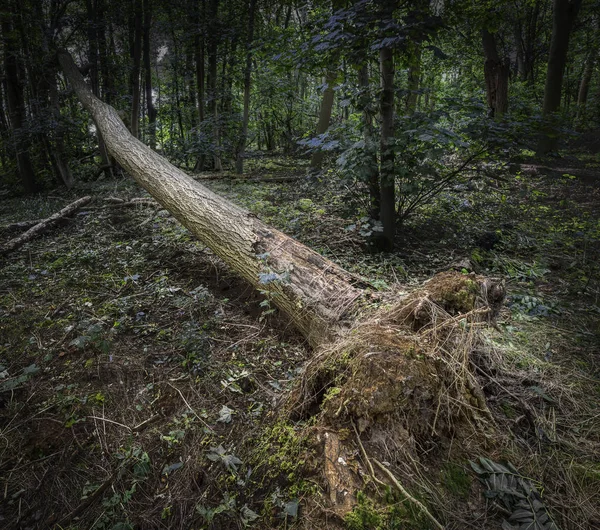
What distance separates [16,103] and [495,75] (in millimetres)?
12174

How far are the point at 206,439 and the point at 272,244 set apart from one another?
1709mm

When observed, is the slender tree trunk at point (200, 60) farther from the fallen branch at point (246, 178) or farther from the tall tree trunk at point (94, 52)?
the tall tree trunk at point (94, 52)

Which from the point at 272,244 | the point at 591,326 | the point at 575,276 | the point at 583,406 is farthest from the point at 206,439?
the point at 575,276

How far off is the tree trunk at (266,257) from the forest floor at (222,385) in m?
0.30

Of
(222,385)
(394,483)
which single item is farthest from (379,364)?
(222,385)

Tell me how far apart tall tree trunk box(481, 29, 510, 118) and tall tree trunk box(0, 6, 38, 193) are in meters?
11.2

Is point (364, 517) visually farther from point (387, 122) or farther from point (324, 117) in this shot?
point (324, 117)

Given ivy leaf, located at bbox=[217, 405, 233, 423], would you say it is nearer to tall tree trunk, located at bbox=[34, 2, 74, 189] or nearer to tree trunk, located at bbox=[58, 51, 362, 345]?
tree trunk, located at bbox=[58, 51, 362, 345]

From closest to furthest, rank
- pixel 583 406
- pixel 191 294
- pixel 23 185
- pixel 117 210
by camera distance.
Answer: pixel 583 406
pixel 191 294
pixel 117 210
pixel 23 185

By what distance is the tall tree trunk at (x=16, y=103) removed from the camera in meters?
7.34

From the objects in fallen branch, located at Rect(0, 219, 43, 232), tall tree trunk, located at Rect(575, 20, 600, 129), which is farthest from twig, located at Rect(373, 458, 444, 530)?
tall tree trunk, located at Rect(575, 20, 600, 129)

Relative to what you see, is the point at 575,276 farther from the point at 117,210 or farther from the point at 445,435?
the point at 117,210

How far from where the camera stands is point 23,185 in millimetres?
8961

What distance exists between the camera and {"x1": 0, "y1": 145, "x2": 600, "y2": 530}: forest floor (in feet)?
5.11
